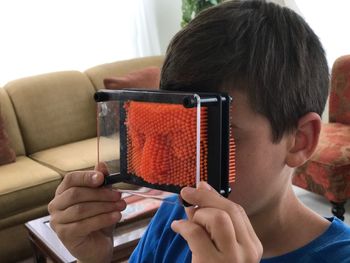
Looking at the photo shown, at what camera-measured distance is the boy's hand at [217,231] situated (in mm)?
552

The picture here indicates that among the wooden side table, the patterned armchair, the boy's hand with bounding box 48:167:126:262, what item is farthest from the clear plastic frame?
the patterned armchair

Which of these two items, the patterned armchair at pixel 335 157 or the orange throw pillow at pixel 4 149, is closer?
the patterned armchair at pixel 335 157

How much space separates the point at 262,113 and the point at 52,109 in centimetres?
246

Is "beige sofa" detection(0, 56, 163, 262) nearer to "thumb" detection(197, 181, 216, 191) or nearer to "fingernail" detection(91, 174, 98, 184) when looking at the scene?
"fingernail" detection(91, 174, 98, 184)

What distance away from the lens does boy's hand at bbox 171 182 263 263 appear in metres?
0.55

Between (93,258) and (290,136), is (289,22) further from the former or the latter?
(93,258)

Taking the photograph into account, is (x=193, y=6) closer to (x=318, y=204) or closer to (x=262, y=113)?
(x=318, y=204)

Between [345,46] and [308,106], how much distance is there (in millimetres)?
2623

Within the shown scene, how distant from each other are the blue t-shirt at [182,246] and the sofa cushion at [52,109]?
7.04 ft

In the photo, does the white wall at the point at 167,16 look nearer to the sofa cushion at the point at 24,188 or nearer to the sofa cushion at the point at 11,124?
the sofa cushion at the point at 11,124

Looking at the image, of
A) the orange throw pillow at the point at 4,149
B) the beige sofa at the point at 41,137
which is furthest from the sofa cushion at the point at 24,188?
the orange throw pillow at the point at 4,149

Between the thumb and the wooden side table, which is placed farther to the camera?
the wooden side table

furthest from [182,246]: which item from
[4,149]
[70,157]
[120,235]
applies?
[4,149]

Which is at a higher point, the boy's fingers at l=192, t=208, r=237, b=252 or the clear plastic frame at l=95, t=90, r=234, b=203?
the clear plastic frame at l=95, t=90, r=234, b=203
